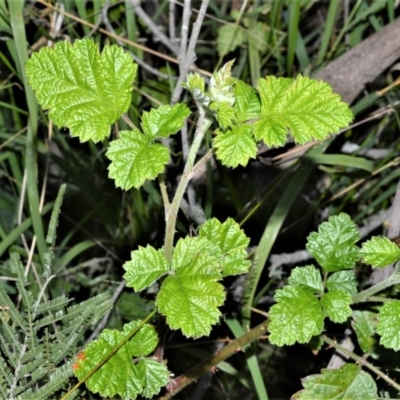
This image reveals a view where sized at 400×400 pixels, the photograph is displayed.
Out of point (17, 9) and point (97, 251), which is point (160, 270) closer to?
point (17, 9)

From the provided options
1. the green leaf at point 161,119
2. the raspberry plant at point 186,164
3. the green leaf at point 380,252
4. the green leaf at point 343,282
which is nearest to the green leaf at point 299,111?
the raspberry plant at point 186,164

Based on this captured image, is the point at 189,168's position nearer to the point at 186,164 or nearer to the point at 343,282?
the point at 186,164

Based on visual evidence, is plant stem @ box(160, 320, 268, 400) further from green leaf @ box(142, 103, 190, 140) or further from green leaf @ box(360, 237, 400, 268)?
green leaf @ box(142, 103, 190, 140)

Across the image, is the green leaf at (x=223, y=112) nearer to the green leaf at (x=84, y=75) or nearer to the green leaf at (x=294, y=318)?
the green leaf at (x=84, y=75)

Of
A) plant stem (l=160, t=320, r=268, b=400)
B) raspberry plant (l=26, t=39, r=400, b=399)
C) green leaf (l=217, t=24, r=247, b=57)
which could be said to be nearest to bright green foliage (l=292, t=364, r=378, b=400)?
raspberry plant (l=26, t=39, r=400, b=399)

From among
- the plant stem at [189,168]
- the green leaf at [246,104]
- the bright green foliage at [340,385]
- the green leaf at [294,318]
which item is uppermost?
the green leaf at [246,104]

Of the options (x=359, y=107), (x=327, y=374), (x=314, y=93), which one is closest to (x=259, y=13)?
(x=359, y=107)

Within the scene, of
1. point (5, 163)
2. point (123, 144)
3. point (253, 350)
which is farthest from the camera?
point (5, 163)

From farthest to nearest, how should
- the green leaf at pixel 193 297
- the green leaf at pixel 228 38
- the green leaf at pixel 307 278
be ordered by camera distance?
the green leaf at pixel 228 38
the green leaf at pixel 307 278
the green leaf at pixel 193 297
